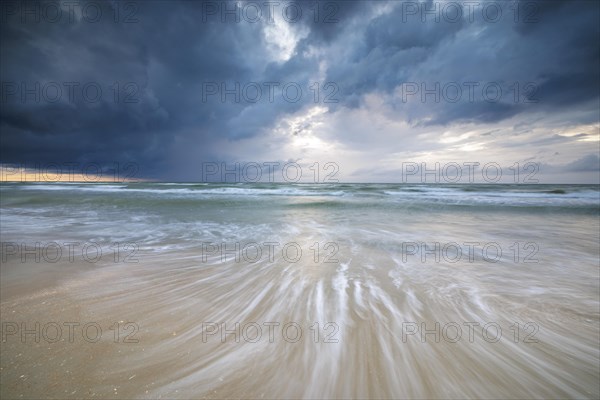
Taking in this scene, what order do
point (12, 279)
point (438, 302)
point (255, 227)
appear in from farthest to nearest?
point (255, 227) → point (12, 279) → point (438, 302)

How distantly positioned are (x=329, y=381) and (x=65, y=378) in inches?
63.7

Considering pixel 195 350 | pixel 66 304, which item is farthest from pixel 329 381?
pixel 66 304

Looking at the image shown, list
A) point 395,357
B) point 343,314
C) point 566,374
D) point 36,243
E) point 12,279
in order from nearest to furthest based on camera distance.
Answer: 1. point 566,374
2. point 395,357
3. point 343,314
4. point 12,279
5. point 36,243

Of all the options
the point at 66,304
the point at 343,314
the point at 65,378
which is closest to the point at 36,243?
the point at 66,304

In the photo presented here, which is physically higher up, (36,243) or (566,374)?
(36,243)

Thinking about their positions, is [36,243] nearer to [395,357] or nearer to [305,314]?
[305,314]

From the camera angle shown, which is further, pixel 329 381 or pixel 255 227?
pixel 255 227

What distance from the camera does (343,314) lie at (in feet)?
7.82

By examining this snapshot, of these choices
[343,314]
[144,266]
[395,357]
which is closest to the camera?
[395,357]

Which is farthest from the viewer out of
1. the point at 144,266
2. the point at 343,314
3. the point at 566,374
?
the point at 144,266

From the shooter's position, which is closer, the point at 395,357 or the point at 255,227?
the point at 395,357

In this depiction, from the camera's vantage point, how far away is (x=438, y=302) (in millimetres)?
2678

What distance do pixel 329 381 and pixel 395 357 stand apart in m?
0.56

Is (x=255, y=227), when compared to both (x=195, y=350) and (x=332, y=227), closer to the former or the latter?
(x=332, y=227)
